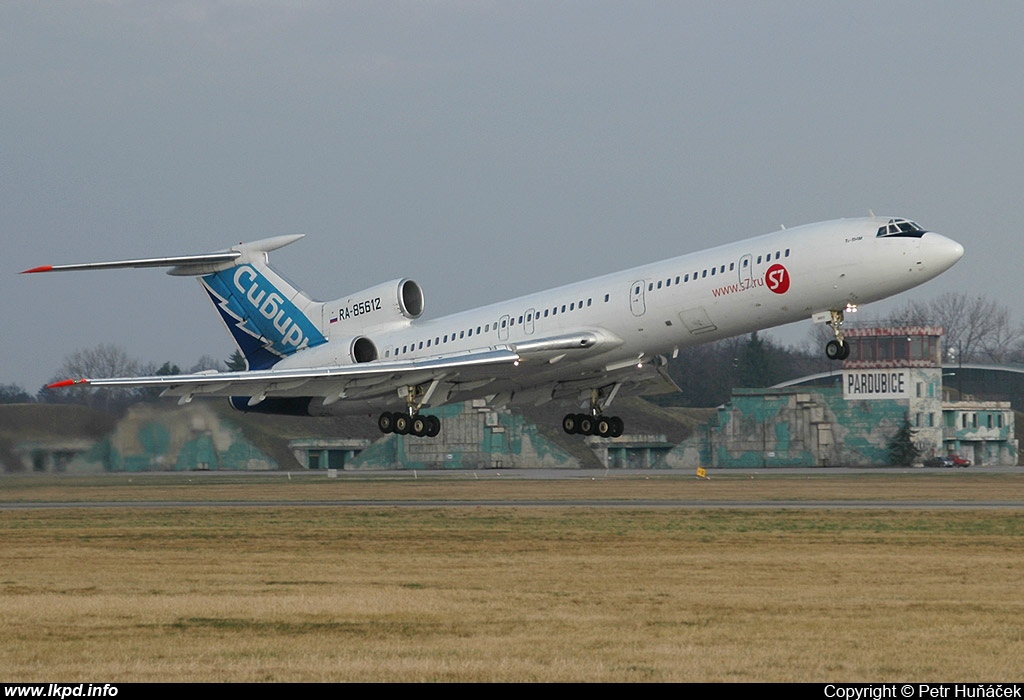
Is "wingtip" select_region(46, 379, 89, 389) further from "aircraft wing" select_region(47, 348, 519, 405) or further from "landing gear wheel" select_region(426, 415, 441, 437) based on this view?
"landing gear wheel" select_region(426, 415, 441, 437)

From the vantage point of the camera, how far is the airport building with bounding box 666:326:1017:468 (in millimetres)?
71812

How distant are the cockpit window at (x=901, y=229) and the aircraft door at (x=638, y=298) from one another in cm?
522

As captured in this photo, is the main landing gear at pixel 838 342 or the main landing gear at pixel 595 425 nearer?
the main landing gear at pixel 838 342

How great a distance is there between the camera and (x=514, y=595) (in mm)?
18547

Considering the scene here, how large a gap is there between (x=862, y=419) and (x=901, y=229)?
47.6 meters

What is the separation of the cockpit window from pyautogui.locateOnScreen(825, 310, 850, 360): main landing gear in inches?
78.1

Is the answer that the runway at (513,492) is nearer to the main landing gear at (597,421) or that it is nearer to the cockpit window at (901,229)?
the main landing gear at (597,421)

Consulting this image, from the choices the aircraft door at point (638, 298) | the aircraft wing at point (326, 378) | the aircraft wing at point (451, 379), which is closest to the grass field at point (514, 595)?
the aircraft wing at point (451, 379)

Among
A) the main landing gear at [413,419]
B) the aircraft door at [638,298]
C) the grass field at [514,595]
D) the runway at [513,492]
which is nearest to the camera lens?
the grass field at [514,595]

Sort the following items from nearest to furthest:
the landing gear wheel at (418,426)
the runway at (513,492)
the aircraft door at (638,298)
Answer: the aircraft door at (638,298) < the landing gear wheel at (418,426) < the runway at (513,492)

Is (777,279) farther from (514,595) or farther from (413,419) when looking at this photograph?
(514,595)

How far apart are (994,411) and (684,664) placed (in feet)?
216

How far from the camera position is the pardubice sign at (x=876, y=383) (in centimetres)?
7325

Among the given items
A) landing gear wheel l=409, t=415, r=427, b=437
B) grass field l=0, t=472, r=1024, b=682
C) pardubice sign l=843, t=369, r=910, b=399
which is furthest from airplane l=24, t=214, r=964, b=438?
pardubice sign l=843, t=369, r=910, b=399
